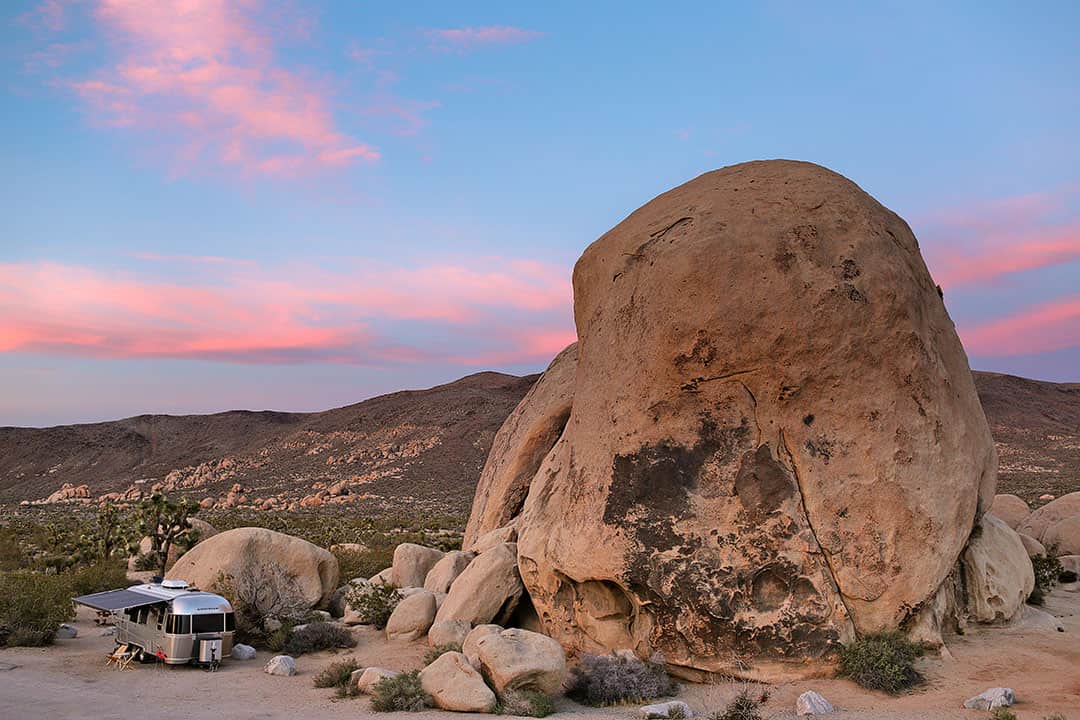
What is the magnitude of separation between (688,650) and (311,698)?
579cm

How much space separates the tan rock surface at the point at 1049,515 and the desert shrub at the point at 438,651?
19.2m

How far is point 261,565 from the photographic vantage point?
1770 cm

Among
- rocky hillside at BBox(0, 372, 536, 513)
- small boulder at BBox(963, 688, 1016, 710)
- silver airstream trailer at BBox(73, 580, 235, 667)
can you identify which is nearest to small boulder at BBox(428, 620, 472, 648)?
silver airstream trailer at BBox(73, 580, 235, 667)

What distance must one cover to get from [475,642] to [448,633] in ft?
5.97

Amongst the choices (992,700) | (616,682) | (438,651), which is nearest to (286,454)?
(438,651)

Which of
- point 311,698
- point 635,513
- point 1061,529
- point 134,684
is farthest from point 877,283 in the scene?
point 1061,529

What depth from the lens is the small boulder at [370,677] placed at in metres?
12.6

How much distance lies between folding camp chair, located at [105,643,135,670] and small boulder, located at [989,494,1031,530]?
24.8 m

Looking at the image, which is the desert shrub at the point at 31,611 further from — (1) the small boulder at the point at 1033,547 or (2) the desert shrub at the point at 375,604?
(1) the small boulder at the point at 1033,547

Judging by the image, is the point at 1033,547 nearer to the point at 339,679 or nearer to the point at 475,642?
the point at 475,642

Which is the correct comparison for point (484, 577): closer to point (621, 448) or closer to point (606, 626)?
point (606, 626)

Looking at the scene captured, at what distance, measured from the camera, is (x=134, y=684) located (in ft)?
43.3

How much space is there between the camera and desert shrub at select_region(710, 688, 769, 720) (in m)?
10.8

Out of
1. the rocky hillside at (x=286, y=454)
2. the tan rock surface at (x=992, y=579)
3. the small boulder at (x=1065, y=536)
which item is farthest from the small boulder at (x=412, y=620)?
the rocky hillside at (x=286, y=454)
